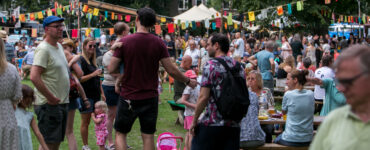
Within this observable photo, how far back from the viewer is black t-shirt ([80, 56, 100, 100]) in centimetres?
678

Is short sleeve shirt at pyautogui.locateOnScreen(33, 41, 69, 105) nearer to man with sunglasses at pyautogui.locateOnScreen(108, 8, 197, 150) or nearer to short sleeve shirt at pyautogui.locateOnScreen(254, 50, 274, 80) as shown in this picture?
man with sunglasses at pyautogui.locateOnScreen(108, 8, 197, 150)

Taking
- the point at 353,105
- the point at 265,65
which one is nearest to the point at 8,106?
the point at 353,105

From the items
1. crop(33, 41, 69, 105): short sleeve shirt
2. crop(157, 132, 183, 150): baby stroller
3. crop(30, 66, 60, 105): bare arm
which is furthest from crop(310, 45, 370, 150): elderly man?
crop(157, 132, 183, 150): baby stroller

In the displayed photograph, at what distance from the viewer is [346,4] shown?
3300 centimetres

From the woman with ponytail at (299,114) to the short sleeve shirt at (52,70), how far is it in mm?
2722

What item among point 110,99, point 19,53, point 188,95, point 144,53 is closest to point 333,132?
point 144,53

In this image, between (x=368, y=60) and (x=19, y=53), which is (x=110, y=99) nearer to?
(x=368, y=60)

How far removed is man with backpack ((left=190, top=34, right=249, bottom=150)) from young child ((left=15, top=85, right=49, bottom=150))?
175cm

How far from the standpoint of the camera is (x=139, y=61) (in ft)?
15.6

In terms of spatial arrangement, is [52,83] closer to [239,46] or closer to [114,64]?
[114,64]

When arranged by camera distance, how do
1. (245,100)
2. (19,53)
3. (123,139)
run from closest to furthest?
1. (245,100)
2. (123,139)
3. (19,53)

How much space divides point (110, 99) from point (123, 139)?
6.33 feet

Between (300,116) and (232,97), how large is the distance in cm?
195

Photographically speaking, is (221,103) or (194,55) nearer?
(221,103)
